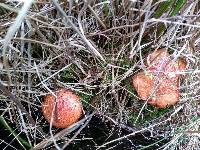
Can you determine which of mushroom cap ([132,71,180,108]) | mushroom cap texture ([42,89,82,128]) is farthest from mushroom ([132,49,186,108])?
mushroom cap texture ([42,89,82,128])

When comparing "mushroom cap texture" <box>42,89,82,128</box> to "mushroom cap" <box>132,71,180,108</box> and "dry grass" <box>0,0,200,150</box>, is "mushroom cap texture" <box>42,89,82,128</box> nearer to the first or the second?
"dry grass" <box>0,0,200,150</box>

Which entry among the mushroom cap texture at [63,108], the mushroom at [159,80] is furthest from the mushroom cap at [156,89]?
the mushroom cap texture at [63,108]

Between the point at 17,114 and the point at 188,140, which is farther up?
the point at 17,114

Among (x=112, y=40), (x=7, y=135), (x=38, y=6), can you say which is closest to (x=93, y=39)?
(x=112, y=40)

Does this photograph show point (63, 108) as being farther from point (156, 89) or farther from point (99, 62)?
point (156, 89)

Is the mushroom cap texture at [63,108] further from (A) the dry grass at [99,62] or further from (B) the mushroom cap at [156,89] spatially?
(B) the mushroom cap at [156,89]

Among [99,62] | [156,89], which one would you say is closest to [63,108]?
[99,62]

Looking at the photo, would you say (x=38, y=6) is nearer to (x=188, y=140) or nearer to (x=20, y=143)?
(x=20, y=143)
